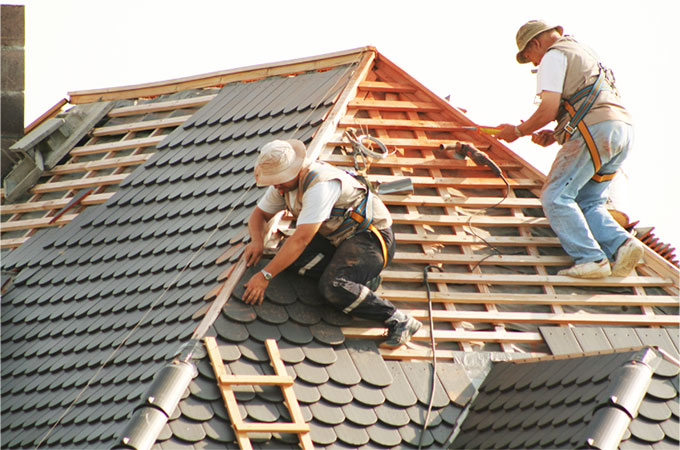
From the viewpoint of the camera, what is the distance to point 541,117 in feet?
23.8

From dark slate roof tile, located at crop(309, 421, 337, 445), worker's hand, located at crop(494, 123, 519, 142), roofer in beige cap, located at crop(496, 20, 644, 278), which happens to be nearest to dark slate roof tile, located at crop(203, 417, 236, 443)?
dark slate roof tile, located at crop(309, 421, 337, 445)

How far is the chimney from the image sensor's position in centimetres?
998

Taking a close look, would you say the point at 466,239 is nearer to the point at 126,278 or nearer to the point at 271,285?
the point at 271,285

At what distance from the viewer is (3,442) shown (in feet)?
21.9

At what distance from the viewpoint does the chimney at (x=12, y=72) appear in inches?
393

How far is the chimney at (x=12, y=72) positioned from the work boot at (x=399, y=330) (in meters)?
5.11

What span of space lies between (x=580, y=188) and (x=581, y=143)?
344 mm

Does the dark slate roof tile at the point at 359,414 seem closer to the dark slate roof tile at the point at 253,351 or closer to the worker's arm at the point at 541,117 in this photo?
the dark slate roof tile at the point at 253,351

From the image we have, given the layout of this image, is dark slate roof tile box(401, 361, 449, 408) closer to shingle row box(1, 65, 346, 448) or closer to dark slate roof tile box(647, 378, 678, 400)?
dark slate roof tile box(647, 378, 678, 400)

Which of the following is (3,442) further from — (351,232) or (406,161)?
(406,161)

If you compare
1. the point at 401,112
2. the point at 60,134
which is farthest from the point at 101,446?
the point at 60,134

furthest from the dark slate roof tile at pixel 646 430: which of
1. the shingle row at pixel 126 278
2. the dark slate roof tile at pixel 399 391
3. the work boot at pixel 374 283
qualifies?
the shingle row at pixel 126 278

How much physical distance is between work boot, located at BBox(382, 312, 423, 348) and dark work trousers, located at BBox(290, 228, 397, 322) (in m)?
0.07

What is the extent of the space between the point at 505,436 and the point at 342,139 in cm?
258
